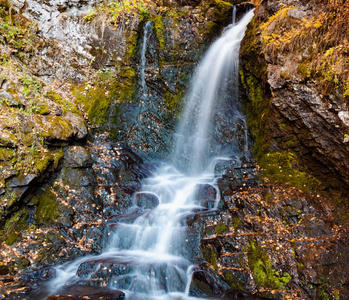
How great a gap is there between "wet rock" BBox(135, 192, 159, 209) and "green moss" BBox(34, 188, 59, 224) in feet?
6.55

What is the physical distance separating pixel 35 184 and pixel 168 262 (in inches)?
139

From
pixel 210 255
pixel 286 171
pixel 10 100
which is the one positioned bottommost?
pixel 210 255

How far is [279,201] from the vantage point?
5352 millimetres

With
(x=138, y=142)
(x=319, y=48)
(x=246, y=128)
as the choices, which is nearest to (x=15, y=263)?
(x=138, y=142)

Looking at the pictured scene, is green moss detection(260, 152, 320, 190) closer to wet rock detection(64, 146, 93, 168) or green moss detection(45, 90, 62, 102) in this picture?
wet rock detection(64, 146, 93, 168)

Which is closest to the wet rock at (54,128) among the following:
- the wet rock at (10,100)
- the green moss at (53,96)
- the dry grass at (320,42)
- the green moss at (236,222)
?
the wet rock at (10,100)

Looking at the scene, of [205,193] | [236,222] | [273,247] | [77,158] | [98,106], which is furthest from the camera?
[98,106]

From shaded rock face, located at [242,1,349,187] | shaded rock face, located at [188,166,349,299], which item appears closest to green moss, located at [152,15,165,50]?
shaded rock face, located at [242,1,349,187]

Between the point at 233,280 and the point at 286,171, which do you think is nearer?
the point at 233,280

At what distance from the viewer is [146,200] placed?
21.2 ft

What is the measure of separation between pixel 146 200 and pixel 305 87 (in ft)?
15.9

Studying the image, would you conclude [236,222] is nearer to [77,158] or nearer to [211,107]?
[77,158]

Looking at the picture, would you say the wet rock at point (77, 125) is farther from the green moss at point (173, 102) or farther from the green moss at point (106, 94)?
the green moss at point (173, 102)

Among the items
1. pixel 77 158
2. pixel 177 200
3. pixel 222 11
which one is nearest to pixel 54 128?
pixel 77 158
